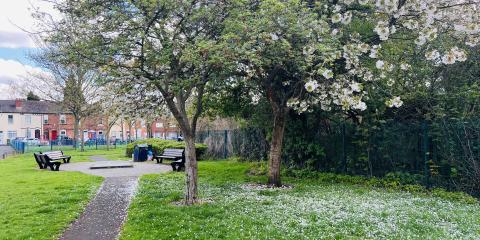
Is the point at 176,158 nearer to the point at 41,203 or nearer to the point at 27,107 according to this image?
the point at 41,203

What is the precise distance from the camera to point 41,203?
32.5ft

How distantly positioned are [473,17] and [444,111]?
15.6 ft

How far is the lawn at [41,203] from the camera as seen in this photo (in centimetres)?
741

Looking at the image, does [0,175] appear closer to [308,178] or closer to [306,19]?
[308,178]

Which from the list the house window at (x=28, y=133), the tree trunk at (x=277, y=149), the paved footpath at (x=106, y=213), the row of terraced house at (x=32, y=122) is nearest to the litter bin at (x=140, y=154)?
the paved footpath at (x=106, y=213)

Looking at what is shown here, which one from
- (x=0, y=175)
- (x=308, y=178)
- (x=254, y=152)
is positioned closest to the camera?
(x=308, y=178)

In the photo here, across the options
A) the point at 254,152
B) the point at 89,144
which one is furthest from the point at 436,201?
the point at 89,144

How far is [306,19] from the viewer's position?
27.2 ft

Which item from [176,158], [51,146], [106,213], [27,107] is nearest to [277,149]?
[106,213]

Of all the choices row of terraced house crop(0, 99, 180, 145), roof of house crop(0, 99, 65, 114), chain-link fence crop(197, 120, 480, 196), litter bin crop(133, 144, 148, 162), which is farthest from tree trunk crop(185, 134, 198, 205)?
roof of house crop(0, 99, 65, 114)

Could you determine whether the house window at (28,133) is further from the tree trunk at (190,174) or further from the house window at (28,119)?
the tree trunk at (190,174)

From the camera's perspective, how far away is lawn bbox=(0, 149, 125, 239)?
7.41m

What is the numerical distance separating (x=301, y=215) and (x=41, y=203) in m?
6.43

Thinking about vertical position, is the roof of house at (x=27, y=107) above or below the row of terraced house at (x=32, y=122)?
above
